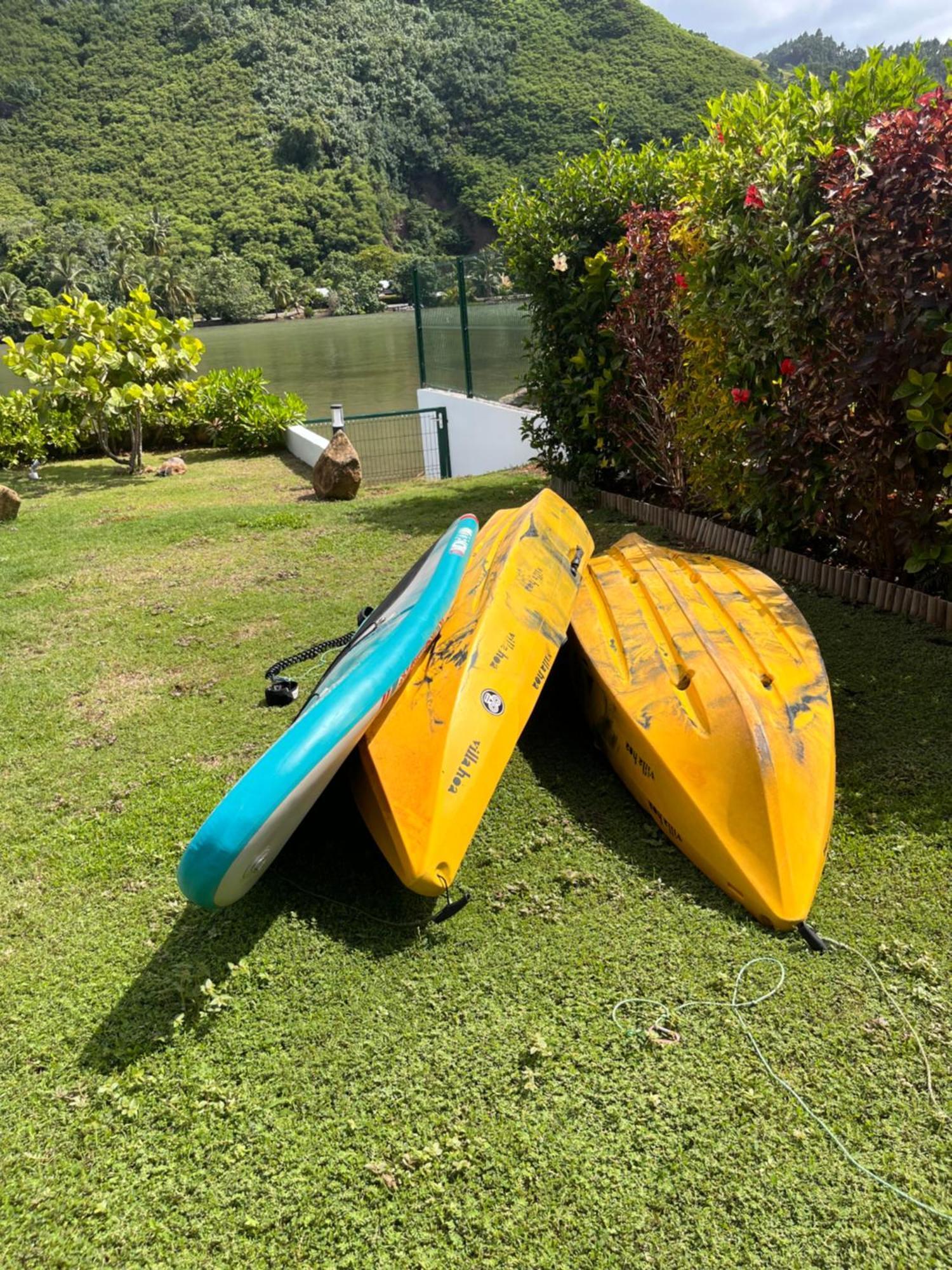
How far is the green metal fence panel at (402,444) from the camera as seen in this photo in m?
13.9

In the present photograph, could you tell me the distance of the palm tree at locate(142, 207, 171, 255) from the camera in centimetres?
8169

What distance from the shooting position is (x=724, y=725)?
9.35 ft

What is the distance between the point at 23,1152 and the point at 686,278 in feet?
19.5

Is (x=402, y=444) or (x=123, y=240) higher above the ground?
(x=123, y=240)

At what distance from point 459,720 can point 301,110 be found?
12938 cm

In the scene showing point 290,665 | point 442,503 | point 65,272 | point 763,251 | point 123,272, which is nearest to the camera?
point 290,665

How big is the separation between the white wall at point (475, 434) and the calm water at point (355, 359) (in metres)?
0.29

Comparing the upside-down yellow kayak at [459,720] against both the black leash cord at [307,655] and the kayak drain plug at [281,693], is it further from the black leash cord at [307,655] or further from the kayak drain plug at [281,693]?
the black leash cord at [307,655]

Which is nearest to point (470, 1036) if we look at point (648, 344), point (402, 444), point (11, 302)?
point (648, 344)

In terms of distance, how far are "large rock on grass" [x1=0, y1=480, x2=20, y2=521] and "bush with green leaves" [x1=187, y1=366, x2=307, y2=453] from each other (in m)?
4.87

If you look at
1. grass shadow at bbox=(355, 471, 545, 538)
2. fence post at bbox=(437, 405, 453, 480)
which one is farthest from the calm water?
grass shadow at bbox=(355, 471, 545, 538)

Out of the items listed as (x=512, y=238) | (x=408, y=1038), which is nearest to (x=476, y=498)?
(x=512, y=238)

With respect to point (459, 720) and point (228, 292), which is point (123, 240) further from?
point (459, 720)

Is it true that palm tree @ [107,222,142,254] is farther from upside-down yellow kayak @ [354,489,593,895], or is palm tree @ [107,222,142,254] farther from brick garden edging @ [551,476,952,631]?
upside-down yellow kayak @ [354,489,593,895]
